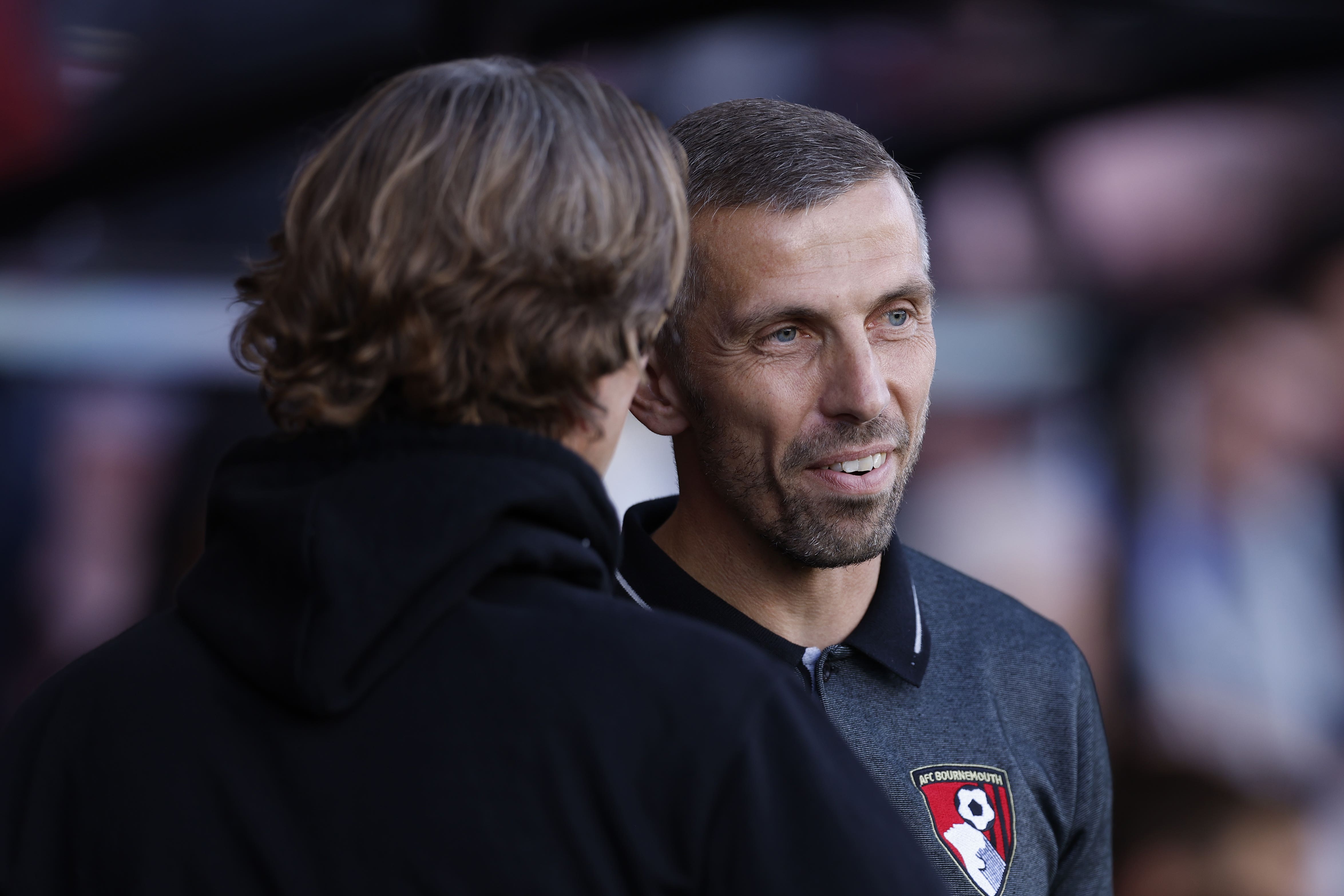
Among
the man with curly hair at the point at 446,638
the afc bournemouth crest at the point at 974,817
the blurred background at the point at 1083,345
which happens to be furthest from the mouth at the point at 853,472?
the blurred background at the point at 1083,345

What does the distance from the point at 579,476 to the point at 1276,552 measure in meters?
3.45

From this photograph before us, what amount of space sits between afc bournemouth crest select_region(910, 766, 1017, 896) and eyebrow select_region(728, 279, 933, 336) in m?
0.57

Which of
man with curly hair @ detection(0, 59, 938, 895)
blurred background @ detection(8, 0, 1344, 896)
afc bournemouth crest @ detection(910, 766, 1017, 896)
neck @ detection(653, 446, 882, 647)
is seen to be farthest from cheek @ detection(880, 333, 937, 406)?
blurred background @ detection(8, 0, 1344, 896)

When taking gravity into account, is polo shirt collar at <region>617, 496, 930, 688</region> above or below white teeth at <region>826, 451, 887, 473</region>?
below

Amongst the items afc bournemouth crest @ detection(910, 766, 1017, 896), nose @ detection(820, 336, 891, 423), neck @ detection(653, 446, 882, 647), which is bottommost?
afc bournemouth crest @ detection(910, 766, 1017, 896)

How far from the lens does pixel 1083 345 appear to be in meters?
3.84

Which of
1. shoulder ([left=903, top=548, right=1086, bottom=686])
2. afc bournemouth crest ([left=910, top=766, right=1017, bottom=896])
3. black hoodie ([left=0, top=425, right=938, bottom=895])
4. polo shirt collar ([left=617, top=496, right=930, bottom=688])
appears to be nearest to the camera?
black hoodie ([left=0, top=425, right=938, bottom=895])

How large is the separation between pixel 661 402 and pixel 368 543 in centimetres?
84

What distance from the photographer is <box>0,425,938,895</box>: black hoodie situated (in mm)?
770

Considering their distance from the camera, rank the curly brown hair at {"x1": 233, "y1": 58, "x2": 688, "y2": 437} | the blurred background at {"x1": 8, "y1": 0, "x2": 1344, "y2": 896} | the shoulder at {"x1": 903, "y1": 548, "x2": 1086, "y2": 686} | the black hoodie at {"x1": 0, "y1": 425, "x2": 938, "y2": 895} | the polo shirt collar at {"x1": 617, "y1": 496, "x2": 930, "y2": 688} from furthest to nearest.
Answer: the blurred background at {"x1": 8, "y1": 0, "x2": 1344, "y2": 896} < the shoulder at {"x1": 903, "y1": 548, "x2": 1086, "y2": 686} < the polo shirt collar at {"x1": 617, "y1": 496, "x2": 930, "y2": 688} < the curly brown hair at {"x1": 233, "y1": 58, "x2": 688, "y2": 437} < the black hoodie at {"x1": 0, "y1": 425, "x2": 938, "y2": 895}

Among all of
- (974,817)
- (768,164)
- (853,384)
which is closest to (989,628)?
(974,817)

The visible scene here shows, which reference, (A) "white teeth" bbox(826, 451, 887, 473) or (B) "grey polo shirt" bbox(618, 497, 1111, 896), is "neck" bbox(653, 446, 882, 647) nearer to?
(B) "grey polo shirt" bbox(618, 497, 1111, 896)

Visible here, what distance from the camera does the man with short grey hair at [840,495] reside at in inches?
57.9

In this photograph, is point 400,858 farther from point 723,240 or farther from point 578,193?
point 723,240
